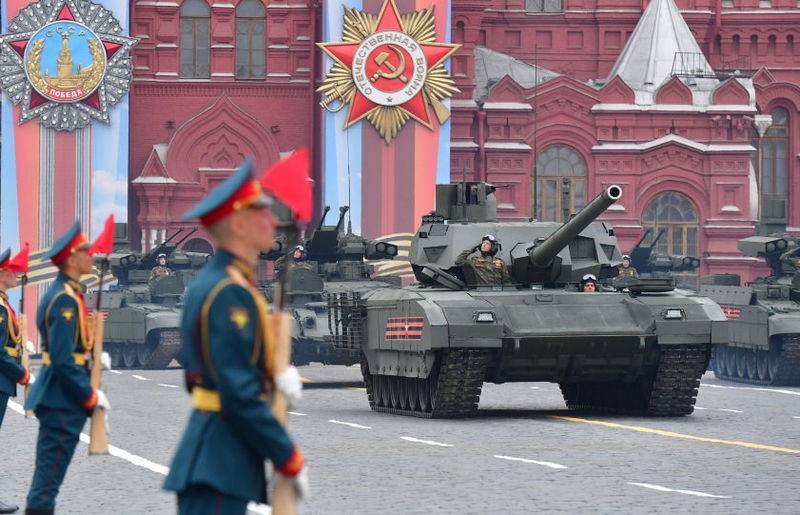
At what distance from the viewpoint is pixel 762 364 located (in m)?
29.4

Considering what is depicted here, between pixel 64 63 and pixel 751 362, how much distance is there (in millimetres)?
22121

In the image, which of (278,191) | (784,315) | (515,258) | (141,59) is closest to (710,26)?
(141,59)

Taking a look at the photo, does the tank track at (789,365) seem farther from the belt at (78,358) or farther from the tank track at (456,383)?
the belt at (78,358)

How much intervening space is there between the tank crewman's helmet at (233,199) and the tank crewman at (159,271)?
3089 cm

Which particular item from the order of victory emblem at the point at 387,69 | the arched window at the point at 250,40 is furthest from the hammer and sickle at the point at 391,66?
the arched window at the point at 250,40

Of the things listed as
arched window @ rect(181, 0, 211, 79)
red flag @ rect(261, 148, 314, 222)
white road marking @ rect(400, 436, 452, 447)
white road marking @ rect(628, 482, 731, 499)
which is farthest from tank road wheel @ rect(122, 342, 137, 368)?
red flag @ rect(261, 148, 314, 222)

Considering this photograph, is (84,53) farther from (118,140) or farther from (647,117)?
(647,117)

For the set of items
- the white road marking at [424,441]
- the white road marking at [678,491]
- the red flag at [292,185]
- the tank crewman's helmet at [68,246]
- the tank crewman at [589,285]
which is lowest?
the white road marking at [424,441]

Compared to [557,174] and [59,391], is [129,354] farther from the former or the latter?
[59,391]

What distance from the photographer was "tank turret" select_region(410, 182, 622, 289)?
20766 millimetres

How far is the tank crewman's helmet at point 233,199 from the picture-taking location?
19.5 feet

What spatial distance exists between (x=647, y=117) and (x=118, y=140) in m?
13.6

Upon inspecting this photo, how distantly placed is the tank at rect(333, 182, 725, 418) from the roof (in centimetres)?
2991

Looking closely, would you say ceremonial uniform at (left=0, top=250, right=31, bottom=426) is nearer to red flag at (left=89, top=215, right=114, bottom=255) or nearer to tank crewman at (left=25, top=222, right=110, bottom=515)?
red flag at (left=89, top=215, right=114, bottom=255)
